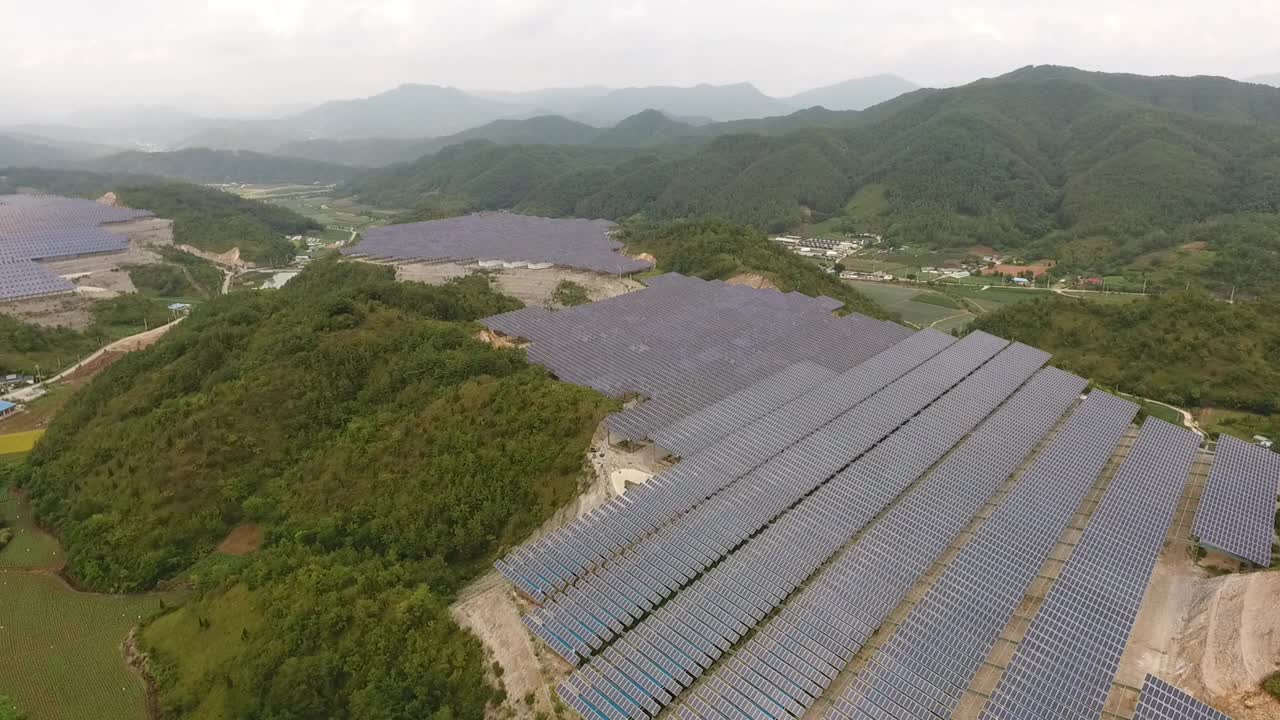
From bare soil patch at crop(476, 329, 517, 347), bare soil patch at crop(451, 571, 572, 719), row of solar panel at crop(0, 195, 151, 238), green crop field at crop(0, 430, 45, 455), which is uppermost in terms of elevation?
row of solar panel at crop(0, 195, 151, 238)

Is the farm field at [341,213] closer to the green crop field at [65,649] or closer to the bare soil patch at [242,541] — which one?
the bare soil patch at [242,541]

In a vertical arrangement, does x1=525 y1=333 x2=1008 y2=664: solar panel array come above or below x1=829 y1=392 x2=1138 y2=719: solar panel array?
above

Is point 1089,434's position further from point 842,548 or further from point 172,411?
point 172,411

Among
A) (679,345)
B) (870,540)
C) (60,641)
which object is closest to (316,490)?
(60,641)

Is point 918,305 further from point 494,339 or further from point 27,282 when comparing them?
point 27,282

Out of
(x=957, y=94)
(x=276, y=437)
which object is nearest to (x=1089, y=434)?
(x=276, y=437)

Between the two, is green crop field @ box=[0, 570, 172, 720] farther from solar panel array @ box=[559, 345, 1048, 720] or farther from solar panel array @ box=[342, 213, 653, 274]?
solar panel array @ box=[342, 213, 653, 274]

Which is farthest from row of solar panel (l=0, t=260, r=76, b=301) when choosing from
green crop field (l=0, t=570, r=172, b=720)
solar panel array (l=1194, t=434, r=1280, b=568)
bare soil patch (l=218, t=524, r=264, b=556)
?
solar panel array (l=1194, t=434, r=1280, b=568)
